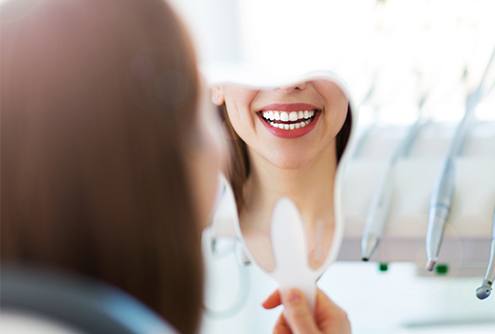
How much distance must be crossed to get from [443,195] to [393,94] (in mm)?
135

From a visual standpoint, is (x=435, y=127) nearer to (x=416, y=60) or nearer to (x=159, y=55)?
(x=416, y=60)

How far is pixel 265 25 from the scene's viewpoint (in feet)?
2.79

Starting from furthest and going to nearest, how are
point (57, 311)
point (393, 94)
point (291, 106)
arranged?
point (393, 94), point (291, 106), point (57, 311)

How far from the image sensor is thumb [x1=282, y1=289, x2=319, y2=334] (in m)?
0.57

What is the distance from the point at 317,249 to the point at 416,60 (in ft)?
0.79

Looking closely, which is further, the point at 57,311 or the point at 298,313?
the point at 298,313

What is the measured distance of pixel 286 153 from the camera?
0.59m

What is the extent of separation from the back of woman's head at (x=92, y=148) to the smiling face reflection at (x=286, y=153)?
21 centimetres

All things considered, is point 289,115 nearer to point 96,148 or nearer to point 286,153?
point 286,153

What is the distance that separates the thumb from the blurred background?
17 millimetres

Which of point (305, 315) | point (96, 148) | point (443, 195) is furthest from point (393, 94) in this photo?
point (96, 148)

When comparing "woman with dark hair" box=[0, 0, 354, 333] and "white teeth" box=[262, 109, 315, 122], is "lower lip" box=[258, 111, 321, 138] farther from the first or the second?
"woman with dark hair" box=[0, 0, 354, 333]

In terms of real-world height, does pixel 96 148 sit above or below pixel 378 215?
above

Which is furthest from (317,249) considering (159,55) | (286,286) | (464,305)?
(159,55)
